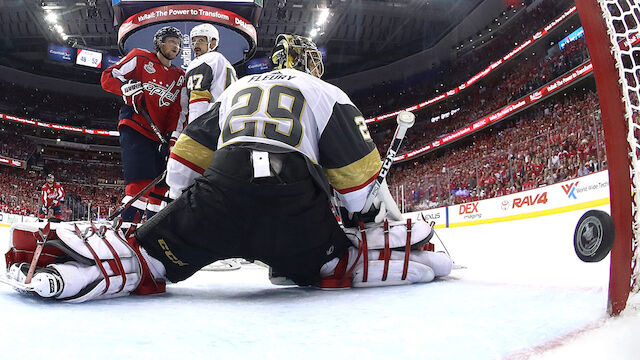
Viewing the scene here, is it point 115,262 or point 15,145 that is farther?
point 15,145

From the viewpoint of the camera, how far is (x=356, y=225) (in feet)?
5.97

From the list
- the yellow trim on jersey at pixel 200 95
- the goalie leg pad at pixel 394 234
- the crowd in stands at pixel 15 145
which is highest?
the crowd in stands at pixel 15 145

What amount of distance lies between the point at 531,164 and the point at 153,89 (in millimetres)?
5930

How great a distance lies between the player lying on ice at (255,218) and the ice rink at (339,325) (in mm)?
104

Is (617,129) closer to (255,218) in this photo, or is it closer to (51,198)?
(255,218)

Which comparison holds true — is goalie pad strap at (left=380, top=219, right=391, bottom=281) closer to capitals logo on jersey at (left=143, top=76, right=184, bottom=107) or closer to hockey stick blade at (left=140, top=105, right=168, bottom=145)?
hockey stick blade at (left=140, top=105, right=168, bottom=145)

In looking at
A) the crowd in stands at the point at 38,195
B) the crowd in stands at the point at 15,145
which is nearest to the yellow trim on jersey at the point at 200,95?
the crowd in stands at the point at 38,195

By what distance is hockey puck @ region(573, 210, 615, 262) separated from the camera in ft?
2.59

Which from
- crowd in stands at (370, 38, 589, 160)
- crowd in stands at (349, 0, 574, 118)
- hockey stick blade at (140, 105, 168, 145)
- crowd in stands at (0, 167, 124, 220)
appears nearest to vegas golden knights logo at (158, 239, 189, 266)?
hockey stick blade at (140, 105, 168, 145)

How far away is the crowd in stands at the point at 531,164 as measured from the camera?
5851 mm

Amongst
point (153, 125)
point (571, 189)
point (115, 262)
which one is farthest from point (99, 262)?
point (571, 189)

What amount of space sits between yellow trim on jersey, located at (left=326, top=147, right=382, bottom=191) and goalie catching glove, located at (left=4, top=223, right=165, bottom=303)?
0.69 m

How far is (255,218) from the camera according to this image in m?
1.37

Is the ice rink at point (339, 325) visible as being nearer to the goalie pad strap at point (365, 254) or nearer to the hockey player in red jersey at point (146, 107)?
the goalie pad strap at point (365, 254)
